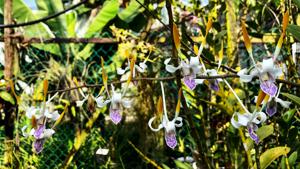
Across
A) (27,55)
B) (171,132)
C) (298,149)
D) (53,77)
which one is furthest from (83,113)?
(171,132)

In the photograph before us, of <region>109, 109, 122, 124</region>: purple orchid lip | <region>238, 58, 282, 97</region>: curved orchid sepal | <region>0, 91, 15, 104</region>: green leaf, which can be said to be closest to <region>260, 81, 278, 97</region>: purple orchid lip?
<region>238, 58, 282, 97</region>: curved orchid sepal

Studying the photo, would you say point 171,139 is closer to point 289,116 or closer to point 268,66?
point 268,66

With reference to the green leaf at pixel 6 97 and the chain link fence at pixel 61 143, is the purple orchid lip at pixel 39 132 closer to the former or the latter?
the chain link fence at pixel 61 143

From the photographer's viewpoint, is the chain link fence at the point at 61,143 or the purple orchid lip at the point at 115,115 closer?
the purple orchid lip at the point at 115,115

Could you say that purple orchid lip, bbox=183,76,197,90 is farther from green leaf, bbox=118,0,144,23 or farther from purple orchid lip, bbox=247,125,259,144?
green leaf, bbox=118,0,144,23

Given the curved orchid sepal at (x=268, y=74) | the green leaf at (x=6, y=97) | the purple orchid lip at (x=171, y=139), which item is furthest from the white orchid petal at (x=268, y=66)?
the green leaf at (x=6, y=97)

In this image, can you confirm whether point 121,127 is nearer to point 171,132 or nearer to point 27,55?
point 27,55

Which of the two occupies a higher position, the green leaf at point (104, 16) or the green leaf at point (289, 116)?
the green leaf at point (104, 16)
